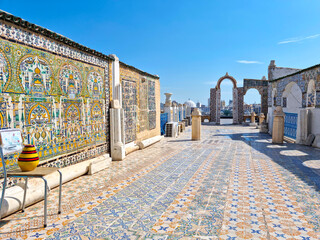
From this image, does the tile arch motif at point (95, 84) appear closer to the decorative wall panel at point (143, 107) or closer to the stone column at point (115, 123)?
the stone column at point (115, 123)

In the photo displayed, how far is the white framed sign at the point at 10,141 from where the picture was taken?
2412 mm

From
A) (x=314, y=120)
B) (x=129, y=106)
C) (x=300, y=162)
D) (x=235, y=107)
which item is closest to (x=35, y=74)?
(x=129, y=106)

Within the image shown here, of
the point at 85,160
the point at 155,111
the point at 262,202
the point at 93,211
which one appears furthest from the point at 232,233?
the point at 155,111

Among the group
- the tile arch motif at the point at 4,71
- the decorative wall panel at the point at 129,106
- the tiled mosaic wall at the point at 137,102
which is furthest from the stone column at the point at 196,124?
the tile arch motif at the point at 4,71

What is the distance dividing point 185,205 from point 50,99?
108 inches

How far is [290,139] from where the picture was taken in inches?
362

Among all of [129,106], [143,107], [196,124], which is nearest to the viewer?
[129,106]

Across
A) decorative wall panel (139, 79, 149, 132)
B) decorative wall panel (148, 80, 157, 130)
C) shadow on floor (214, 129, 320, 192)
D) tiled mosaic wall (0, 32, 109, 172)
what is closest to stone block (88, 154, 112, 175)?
tiled mosaic wall (0, 32, 109, 172)

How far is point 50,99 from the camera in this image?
3844 millimetres

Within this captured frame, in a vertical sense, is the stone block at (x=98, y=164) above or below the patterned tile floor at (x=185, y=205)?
above

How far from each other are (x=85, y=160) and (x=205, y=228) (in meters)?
3.19

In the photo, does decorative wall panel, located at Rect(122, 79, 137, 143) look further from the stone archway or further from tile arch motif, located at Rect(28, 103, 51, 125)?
the stone archway

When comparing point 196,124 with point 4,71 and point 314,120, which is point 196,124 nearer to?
point 314,120

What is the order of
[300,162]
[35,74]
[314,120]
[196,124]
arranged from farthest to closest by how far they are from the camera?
1. [196,124]
2. [314,120]
3. [300,162]
4. [35,74]
